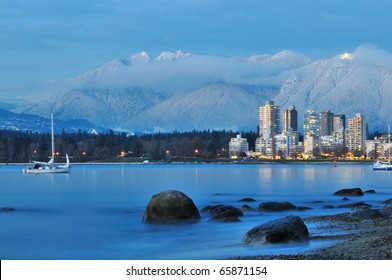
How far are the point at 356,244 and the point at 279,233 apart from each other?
4.26 metres

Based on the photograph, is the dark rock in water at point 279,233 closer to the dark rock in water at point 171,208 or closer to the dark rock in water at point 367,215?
the dark rock in water at point 367,215

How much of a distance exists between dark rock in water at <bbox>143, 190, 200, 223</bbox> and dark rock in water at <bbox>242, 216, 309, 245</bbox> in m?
11.0

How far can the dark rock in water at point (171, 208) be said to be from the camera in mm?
46625

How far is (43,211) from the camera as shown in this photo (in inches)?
2768

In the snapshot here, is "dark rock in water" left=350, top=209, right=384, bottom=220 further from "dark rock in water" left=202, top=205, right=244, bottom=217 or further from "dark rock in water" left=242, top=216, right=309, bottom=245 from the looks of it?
"dark rock in water" left=242, top=216, right=309, bottom=245

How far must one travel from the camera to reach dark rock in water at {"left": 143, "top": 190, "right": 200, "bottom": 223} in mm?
46625

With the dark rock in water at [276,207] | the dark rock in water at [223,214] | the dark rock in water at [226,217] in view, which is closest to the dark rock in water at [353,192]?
the dark rock in water at [276,207]

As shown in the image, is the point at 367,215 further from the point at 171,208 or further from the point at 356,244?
the point at 356,244

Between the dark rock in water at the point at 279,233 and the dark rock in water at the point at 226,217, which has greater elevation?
the dark rock in water at the point at 279,233

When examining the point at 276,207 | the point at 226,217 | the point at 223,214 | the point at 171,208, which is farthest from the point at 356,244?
the point at 276,207

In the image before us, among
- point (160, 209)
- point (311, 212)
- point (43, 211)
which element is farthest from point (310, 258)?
point (43, 211)

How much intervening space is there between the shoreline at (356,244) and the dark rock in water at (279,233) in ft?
4.52
